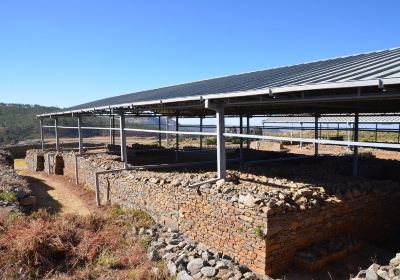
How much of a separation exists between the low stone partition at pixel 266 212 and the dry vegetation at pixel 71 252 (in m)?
1.48

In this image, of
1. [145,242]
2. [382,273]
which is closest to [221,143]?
[145,242]

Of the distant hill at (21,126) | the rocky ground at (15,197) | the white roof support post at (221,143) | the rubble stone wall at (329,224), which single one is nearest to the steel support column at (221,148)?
the white roof support post at (221,143)

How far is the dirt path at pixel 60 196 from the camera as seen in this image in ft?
44.1

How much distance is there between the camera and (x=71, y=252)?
7.91m

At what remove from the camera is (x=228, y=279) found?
6777 mm

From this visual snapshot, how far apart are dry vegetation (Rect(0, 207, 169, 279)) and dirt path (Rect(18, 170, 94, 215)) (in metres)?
3.53

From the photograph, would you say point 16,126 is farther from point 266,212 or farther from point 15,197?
point 266,212

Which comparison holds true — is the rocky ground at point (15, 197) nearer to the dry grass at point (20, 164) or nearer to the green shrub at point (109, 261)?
the green shrub at point (109, 261)

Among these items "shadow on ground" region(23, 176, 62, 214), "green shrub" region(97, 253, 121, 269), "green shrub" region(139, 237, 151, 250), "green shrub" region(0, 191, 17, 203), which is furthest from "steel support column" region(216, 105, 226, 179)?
"green shrub" region(0, 191, 17, 203)

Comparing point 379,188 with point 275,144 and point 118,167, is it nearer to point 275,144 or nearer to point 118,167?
point 118,167

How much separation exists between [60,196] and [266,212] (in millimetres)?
11360

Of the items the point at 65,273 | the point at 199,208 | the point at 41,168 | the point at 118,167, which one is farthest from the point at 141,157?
the point at 65,273

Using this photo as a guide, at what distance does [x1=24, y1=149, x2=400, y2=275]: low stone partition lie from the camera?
755 cm

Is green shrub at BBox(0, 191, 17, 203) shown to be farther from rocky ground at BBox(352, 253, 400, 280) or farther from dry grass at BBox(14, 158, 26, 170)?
dry grass at BBox(14, 158, 26, 170)
